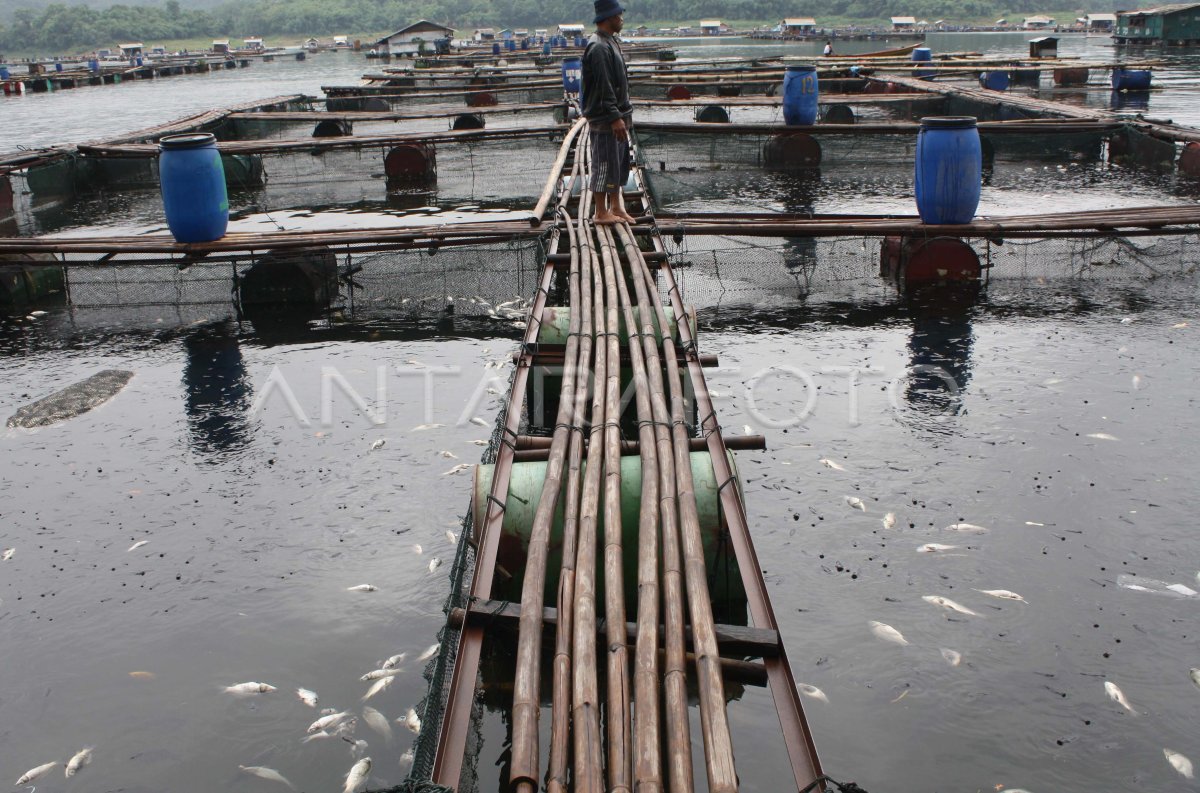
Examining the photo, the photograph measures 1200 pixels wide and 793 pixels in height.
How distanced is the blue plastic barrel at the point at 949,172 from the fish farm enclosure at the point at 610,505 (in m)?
0.05

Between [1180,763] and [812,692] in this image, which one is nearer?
[1180,763]

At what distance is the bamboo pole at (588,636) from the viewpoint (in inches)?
110

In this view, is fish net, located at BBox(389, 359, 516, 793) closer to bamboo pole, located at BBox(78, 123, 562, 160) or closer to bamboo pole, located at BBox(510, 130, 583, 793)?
bamboo pole, located at BBox(510, 130, 583, 793)

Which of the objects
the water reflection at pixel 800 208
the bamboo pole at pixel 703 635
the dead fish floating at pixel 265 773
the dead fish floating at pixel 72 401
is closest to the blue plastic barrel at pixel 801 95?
the water reflection at pixel 800 208

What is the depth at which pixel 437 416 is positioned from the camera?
7008 millimetres

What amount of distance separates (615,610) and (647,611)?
0.12 m

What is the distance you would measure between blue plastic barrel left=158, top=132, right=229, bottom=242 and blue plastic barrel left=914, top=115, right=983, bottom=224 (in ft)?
23.3

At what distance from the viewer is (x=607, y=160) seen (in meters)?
9.20

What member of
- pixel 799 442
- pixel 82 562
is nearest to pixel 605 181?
pixel 799 442

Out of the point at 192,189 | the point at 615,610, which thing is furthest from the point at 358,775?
the point at 192,189

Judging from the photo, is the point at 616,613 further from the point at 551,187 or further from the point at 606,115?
the point at 551,187

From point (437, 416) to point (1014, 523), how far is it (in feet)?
12.8

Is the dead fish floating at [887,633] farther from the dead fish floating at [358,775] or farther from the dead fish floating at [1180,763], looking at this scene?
the dead fish floating at [358,775]

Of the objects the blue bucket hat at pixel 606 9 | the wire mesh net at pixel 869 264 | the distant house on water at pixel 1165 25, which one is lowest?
the wire mesh net at pixel 869 264
